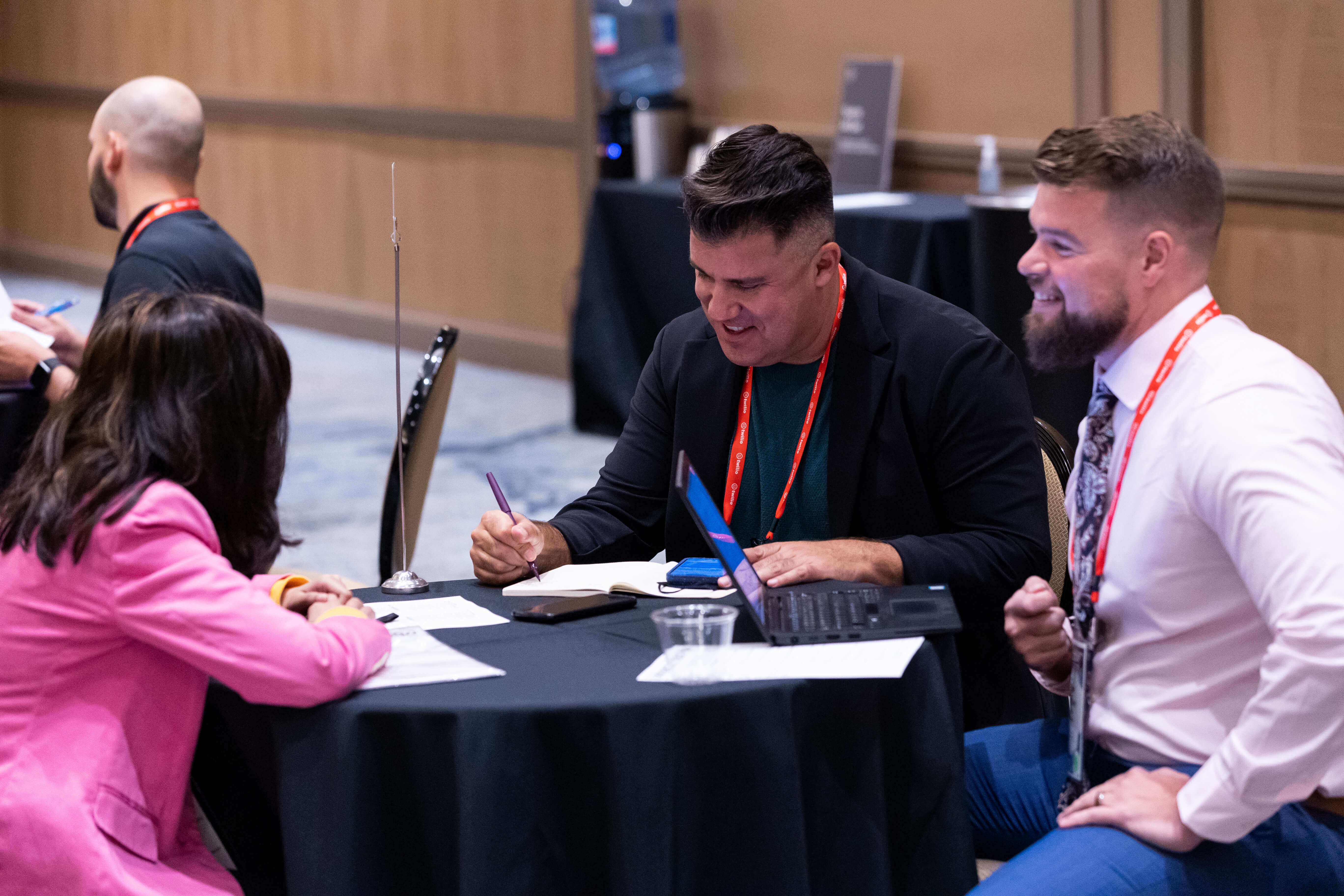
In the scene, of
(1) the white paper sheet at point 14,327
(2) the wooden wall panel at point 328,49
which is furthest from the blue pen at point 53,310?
(2) the wooden wall panel at point 328,49

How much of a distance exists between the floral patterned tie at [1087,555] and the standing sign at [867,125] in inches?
149

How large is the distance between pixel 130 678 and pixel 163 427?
0.30 metres

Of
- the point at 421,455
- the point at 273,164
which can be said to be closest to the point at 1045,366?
the point at 421,455

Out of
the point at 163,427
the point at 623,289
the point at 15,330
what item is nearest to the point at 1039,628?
the point at 163,427

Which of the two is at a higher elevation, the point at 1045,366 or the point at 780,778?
the point at 1045,366

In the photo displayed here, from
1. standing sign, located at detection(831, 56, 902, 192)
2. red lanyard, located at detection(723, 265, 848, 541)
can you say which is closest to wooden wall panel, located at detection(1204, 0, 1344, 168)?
standing sign, located at detection(831, 56, 902, 192)

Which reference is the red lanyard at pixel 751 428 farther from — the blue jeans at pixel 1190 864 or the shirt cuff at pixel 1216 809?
the shirt cuff at pixel 1216 809

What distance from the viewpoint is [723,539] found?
186cm

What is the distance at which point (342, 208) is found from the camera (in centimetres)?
864

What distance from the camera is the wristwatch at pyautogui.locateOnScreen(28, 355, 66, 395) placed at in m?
3.23

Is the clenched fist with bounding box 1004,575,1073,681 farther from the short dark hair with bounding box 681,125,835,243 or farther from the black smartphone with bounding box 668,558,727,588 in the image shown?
the short dark hair with bounding box 681,125,835,243

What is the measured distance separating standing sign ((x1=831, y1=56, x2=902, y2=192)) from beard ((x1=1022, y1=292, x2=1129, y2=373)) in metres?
3.76

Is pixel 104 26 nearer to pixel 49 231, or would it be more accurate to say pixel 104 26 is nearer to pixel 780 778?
pixel 49 231

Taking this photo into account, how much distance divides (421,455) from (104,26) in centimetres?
846
